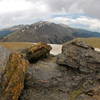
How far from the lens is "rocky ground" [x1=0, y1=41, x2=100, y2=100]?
24109mm

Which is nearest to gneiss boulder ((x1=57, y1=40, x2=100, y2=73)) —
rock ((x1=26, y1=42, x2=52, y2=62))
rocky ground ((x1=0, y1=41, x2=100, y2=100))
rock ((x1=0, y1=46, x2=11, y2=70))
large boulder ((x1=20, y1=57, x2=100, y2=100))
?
rocky ground ((x1=0, y1=41, x2=100, y2=100))

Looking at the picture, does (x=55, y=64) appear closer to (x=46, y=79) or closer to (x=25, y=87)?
(x=46, y=79)

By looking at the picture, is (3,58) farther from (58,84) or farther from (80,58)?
(80,58)

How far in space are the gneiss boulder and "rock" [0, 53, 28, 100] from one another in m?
5.56

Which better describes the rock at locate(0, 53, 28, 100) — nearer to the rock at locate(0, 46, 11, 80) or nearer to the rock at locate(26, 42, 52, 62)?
the rock at locate(0, 46, 11, 80)

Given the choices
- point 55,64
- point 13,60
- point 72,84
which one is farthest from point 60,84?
point 13,60

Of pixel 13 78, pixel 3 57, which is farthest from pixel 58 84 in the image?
pixel 3 57

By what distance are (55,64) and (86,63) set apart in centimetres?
396

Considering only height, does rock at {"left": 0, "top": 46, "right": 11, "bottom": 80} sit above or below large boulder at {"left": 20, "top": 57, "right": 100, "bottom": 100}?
above

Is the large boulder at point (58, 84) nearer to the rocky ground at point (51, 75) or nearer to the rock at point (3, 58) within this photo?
the rocky ground at point (51, 75)

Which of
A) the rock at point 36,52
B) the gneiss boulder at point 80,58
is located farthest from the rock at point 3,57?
the gneiss boulder at point 80,58

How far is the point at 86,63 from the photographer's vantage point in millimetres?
27266

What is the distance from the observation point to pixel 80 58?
27703 millimetres

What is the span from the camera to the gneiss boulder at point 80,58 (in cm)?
2705
